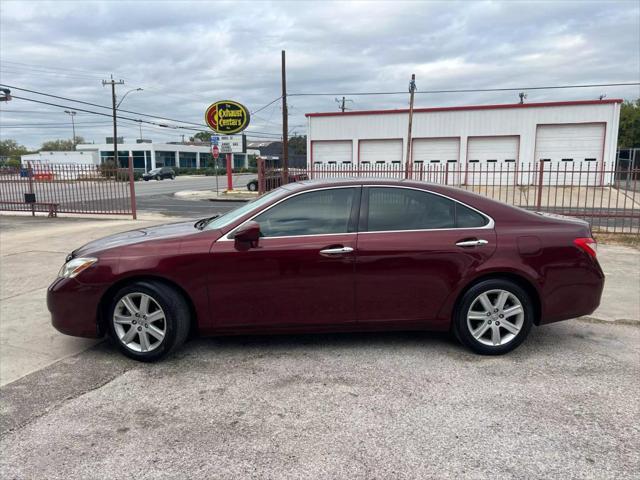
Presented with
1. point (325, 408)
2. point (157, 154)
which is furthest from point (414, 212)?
point (157, 154)

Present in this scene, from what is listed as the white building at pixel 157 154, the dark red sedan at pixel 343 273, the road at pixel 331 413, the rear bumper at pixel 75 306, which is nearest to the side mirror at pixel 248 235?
the dark red sedan at pixel 343 273

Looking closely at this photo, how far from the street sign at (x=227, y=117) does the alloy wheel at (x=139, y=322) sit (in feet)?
83.3

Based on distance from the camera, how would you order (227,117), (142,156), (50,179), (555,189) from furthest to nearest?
1. (142,156)
2. (227,117)
3. (555,189)
4. (50,179)

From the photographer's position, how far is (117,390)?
3713 millimetres

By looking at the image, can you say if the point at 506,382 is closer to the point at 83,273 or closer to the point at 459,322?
the point at 459,322

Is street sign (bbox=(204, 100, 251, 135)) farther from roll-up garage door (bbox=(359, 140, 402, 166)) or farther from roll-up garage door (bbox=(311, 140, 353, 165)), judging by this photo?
roll-up garage door (bbox=(359, 140, 402, 166))

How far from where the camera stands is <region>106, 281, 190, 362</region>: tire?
403 centimetres

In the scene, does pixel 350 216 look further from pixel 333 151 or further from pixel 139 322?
pixel 333 151

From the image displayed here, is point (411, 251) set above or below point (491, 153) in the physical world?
below

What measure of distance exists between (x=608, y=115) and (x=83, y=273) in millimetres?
29934

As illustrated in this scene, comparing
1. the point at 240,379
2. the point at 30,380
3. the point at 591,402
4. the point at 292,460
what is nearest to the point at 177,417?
the point at 240,379

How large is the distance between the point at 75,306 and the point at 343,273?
86.7 inches

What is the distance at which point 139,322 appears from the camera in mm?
4094

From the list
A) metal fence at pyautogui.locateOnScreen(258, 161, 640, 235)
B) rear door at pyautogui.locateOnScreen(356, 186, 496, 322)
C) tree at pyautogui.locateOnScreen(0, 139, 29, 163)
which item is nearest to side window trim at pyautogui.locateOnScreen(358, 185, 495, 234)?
rear door at pyautogui.locateOnScreen(356, 186, 496, 322)
